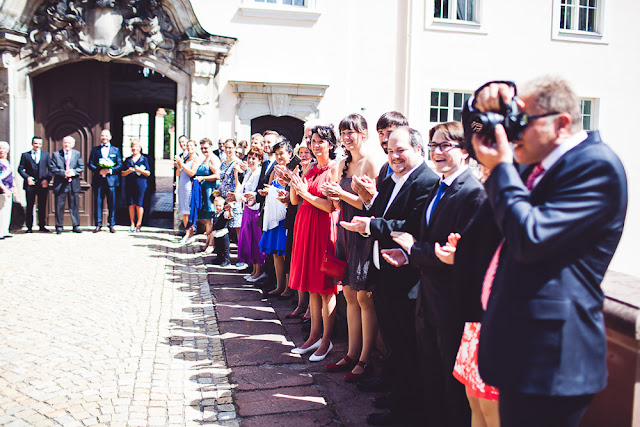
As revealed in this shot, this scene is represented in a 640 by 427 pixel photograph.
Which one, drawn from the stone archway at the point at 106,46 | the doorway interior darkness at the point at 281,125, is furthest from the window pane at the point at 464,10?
the stone archway at the point at 106,46

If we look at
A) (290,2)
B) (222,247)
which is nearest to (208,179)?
(222,247)

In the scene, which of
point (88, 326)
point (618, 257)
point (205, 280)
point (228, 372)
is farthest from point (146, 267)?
point (618, 257)

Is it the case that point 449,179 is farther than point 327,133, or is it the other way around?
point 327,133

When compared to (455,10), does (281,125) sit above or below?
below

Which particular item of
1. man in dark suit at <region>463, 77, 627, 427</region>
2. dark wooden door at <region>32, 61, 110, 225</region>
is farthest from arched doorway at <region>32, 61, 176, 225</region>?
man in dark suit at <region>463, 77, 627, 427</region>

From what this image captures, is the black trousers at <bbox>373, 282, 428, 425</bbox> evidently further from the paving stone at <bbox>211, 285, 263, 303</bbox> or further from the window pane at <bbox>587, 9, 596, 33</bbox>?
the window pane at <bbox>587, 9, 596, 33</bbox>

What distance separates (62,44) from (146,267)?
6347 mm

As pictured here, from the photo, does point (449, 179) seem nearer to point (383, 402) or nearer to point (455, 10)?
point (383, 402)

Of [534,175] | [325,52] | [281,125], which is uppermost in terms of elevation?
[325,52]

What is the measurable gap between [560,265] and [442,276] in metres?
1.06

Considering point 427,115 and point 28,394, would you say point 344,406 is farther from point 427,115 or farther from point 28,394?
point 427,115

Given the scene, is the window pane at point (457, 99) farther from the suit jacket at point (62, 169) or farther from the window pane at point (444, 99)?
the suit jacket at point (62, 169)

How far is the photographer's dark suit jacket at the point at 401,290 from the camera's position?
140 inches

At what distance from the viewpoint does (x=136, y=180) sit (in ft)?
40.8
